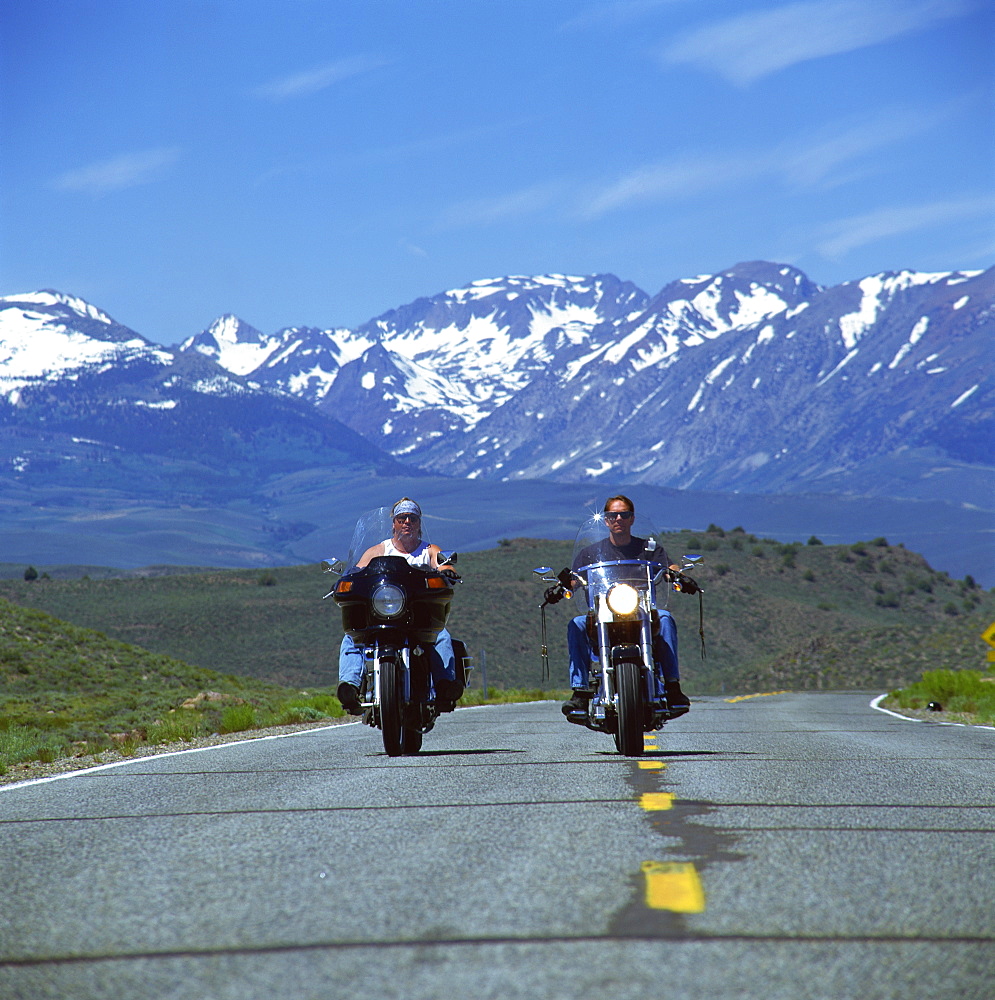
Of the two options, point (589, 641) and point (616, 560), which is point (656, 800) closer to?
point (589, 641)

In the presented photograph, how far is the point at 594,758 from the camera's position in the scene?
1059 centimetres

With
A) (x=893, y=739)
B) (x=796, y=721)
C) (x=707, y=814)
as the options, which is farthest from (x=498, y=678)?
(x=707, y=814)

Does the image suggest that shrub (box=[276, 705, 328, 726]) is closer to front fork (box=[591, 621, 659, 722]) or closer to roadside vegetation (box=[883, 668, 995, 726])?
roadside vegetation (box=[883, 668, 995, 726])

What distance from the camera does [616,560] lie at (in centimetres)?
1078

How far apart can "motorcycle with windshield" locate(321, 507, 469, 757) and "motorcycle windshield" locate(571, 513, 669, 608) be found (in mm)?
1028

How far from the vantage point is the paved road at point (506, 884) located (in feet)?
13.5

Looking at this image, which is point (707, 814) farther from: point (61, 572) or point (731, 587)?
point (61, 572)

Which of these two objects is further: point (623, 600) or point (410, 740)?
point (410, 740)

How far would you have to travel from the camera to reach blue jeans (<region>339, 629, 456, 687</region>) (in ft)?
36.8

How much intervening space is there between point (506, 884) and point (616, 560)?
5594mm

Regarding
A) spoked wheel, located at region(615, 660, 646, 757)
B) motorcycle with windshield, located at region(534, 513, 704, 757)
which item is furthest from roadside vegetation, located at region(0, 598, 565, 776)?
spoked wheel, located at region(615, 660, 646, 757)

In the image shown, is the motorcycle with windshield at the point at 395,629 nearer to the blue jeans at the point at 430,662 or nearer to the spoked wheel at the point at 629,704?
the blue jeans at the point at 430,662

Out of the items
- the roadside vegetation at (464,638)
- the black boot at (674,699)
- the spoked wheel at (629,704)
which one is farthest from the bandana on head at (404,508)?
the roadside vegetation at (464,638)

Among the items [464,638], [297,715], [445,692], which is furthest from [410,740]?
[464,638]
